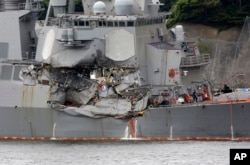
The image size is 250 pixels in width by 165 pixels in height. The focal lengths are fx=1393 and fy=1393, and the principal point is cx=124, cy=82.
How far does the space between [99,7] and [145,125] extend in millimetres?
5096

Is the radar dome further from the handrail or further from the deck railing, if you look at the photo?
the handrail

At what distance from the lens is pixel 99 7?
183 ft

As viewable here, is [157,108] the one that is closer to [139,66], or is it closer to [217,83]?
[139,66]

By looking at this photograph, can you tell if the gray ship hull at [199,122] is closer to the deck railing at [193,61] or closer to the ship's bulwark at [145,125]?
the ship's bulwark at [145,125]

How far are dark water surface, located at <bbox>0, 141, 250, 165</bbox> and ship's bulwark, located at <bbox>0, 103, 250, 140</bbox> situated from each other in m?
0.80

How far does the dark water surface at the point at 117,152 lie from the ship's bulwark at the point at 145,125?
31.5 inches

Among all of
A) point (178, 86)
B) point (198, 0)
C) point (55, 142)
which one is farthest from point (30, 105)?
point (198, 0)

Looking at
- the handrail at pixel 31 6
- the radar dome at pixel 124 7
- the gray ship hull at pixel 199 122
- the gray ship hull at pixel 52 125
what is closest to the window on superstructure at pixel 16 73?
the gray ship hull at pixel 52 125

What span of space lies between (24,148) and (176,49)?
737 centimetres

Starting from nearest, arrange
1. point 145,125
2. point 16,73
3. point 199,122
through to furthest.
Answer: point 199,122, point 145,125, point 16,73

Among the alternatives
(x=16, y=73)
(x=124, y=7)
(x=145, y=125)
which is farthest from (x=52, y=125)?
(x=124, y=7)

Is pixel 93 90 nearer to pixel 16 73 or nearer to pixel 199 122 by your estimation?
Answer: pixel 16 73

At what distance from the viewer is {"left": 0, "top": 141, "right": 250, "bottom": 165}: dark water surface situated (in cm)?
4909

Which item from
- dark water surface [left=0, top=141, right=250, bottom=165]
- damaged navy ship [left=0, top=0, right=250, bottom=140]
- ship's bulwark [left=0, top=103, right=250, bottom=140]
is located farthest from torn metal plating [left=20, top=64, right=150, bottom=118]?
dark water surface [left=0, top=141, right=250, bottom=165]
